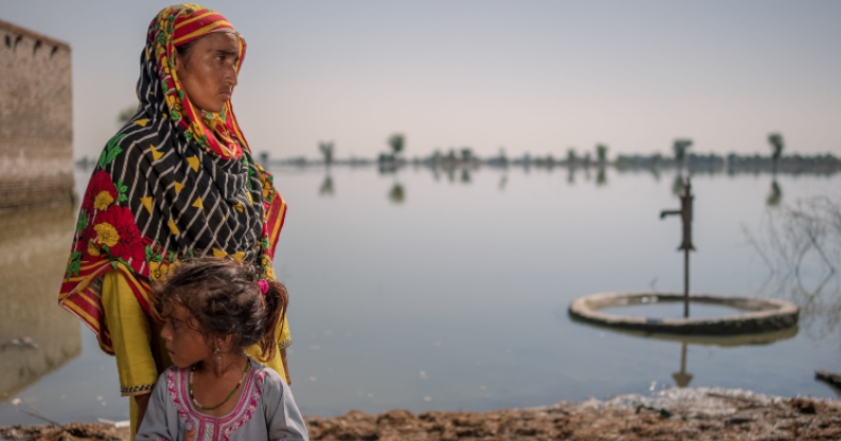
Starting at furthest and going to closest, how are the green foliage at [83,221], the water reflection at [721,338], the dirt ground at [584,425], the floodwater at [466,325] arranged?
the water reflection at [721,338], the floodwater at [466,325], the dirt ground at [584,425], the green foliage at [83,221]

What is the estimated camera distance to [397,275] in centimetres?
1324

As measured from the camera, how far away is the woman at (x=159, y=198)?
166 centimetres

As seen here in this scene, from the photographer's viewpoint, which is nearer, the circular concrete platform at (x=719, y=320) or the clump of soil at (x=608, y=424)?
the clump of soil at (x=608, y=424)

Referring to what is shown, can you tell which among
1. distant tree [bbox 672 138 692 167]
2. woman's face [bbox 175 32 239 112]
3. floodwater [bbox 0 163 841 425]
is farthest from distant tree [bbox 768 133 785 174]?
woman's face [bbox 175 32 239 112]

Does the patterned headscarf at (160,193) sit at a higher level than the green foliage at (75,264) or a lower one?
higher

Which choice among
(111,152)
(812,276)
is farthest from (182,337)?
(812,276)

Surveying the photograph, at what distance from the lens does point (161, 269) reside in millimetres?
1694

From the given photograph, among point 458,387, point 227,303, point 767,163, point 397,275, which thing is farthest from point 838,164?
point 227,303

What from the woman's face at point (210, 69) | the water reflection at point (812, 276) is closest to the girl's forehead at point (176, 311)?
the woman's face at point (210, 69)

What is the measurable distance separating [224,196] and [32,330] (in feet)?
21.9

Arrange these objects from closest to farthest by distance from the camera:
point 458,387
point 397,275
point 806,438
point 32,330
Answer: point 806,438, point 458,387, point 32,330, point 397,275

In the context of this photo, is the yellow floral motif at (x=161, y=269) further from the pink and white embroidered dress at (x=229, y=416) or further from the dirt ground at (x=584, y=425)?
the dirt ground at (x=584, y=425)

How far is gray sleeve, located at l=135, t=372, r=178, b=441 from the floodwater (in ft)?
12.8

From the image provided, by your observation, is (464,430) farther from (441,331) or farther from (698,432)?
(441,331)
